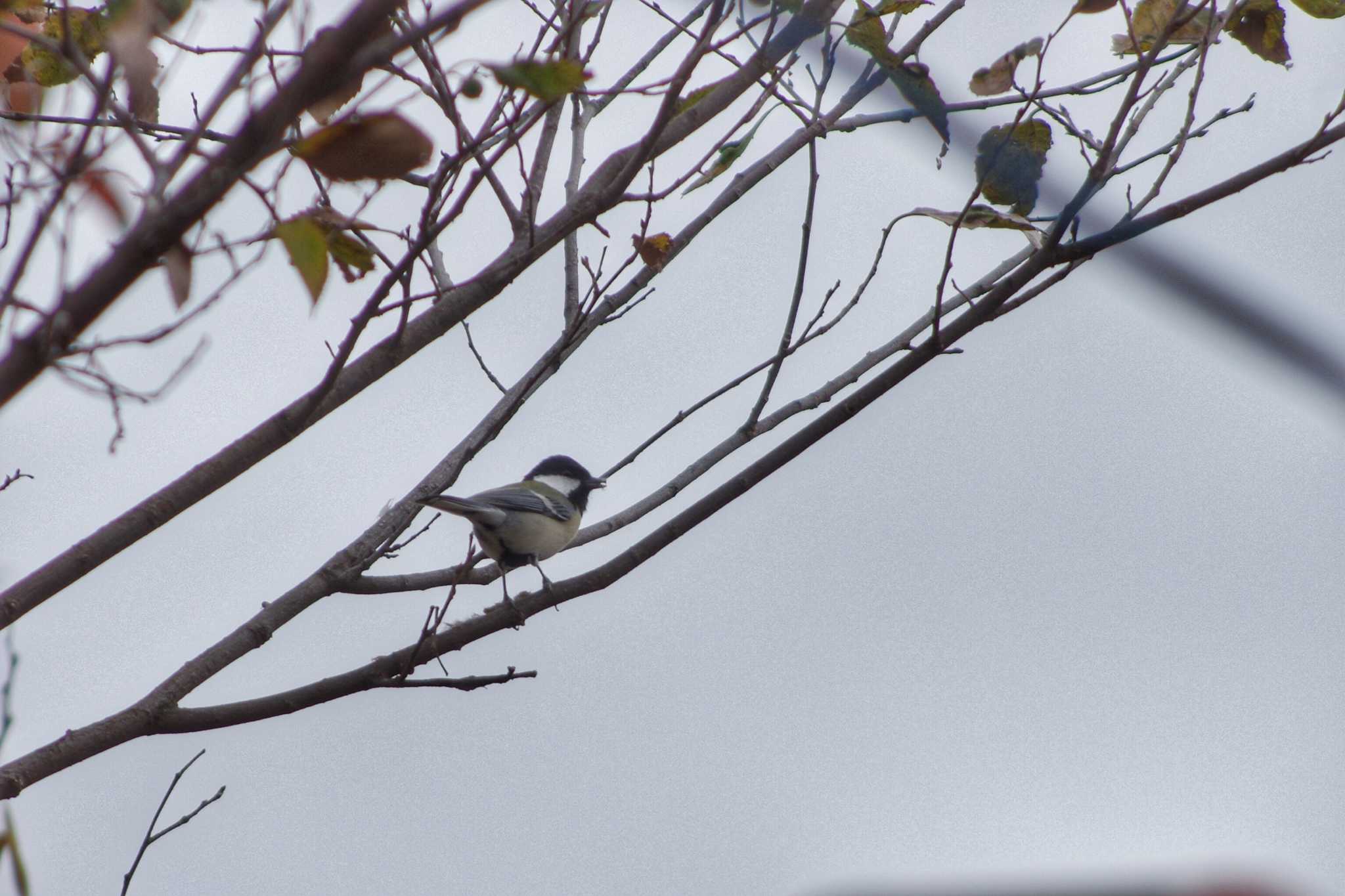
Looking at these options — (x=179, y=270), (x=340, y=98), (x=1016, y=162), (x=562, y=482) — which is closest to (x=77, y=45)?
(x=340, y=98)

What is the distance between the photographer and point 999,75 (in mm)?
3406

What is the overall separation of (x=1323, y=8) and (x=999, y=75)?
781mm

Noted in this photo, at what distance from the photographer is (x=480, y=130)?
2887mm

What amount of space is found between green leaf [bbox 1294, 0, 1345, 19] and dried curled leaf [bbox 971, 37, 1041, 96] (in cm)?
65

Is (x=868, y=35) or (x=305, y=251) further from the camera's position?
(x=868, y=35)

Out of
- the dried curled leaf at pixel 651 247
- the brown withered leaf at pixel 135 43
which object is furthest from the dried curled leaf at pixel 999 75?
the brown withered leaf at pixel 135 43

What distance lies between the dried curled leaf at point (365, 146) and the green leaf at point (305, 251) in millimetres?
108

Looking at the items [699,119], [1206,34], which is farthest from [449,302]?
[1206,34]

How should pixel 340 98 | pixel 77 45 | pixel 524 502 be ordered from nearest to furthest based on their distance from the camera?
pixel 340 98
pixel 77 45
pixel 524 502

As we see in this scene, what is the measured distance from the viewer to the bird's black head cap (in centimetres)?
664

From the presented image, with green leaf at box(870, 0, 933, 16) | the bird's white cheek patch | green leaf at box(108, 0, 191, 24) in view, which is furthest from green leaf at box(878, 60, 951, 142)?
the bird's white cheek patch

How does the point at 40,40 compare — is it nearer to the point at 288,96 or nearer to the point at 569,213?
the point at 288,96

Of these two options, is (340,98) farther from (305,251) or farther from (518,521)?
(518,521)

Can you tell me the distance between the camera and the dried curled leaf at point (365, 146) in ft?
5.47
